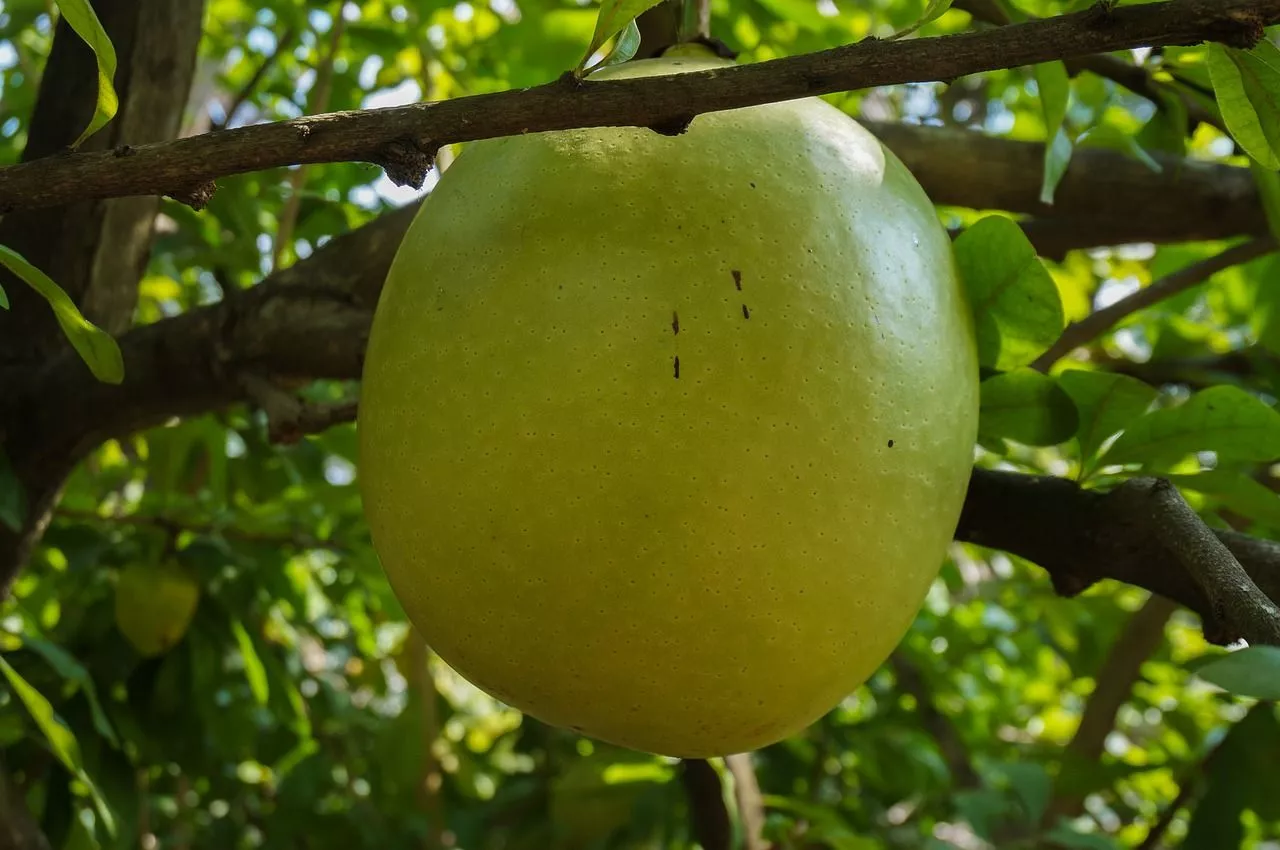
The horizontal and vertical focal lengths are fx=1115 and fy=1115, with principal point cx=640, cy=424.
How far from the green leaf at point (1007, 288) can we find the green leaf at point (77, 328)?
441mm

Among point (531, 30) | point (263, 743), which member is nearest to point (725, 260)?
point (531, 30)

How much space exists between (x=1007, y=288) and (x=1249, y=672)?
32 cm

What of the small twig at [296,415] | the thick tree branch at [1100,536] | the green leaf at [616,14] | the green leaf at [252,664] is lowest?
the green leaf at [252,664]

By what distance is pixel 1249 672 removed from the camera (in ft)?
1.04

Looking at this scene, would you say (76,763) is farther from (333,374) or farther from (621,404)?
(621,404)

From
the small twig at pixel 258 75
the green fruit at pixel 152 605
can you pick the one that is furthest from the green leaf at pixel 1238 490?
the small twig at pixel 258 75

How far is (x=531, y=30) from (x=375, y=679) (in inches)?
51.0

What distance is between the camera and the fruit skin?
465 mm

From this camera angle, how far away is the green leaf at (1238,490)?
2.01ft

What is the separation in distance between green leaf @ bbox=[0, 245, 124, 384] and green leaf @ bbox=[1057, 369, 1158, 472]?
0.51m

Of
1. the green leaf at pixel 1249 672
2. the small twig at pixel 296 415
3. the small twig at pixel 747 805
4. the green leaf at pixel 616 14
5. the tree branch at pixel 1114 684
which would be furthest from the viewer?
the tree branch at pixel 1114 684

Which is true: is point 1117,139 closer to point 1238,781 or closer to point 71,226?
point 1238,781

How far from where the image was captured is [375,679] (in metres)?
1.97

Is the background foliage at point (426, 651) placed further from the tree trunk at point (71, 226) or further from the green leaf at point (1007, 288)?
the tree trunk at point (71, 226)
